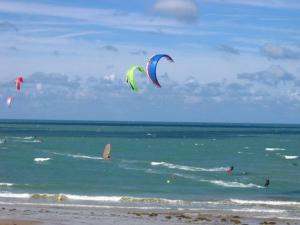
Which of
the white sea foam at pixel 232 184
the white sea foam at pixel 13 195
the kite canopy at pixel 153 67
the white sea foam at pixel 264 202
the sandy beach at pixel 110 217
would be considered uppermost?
the kite canopy at pixel 153 67

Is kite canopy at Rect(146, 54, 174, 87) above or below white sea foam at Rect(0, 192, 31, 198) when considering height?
above

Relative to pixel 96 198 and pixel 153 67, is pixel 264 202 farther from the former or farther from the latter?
pixel 153 67

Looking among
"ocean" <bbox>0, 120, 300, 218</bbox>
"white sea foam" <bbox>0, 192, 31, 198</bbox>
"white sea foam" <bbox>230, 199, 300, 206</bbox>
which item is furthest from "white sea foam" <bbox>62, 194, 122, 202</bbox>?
"white sea foam" <bbox>230, 199, 300, 206</bbox>

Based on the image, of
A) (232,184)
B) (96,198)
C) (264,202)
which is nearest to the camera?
(264,202)

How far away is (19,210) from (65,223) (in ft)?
15.5

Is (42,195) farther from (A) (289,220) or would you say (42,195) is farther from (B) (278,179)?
(B) (278,179)

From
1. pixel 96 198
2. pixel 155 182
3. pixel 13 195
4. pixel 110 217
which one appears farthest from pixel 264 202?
pixel 13 195

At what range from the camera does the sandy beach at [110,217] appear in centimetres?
2698

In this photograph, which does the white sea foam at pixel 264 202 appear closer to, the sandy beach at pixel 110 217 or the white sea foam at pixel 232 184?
the sandy beach at pixel 110 217

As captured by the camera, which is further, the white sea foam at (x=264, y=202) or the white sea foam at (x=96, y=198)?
the white sea foam at (x=96, y=198)

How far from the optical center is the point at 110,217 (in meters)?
28.6

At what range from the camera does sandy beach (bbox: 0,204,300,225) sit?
2698 centimetres

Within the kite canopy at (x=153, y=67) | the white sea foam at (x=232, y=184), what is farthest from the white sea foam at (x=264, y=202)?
the kite canopy at (x=153, y=67)

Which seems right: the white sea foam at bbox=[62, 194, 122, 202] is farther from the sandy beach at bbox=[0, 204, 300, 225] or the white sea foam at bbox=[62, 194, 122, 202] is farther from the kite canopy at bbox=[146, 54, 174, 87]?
the kite canopy at bbox=[146, 54, 174, 87]
